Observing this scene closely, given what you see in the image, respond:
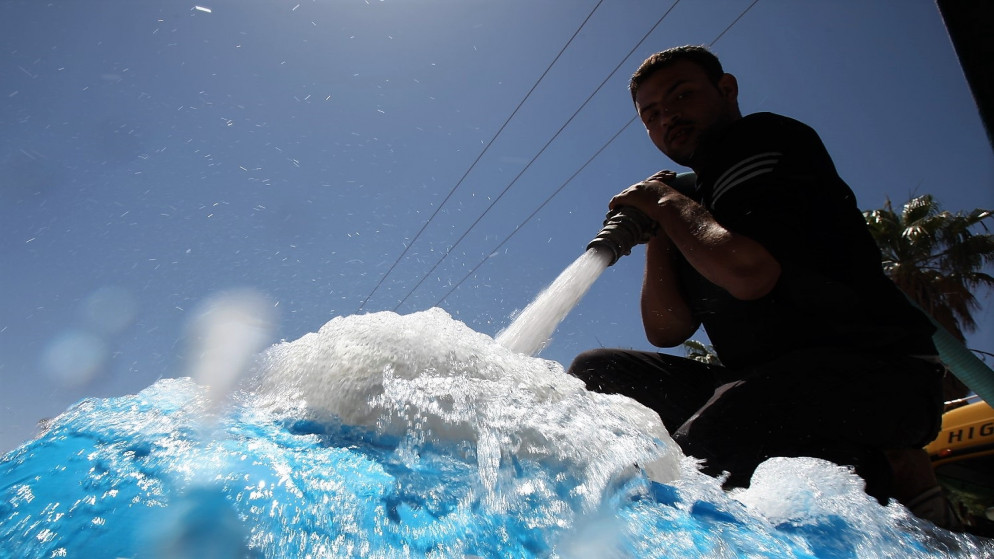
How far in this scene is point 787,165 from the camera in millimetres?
1552

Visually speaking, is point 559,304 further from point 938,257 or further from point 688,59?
point 938,257

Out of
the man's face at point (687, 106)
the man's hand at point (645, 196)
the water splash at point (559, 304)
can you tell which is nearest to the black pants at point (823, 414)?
the water splash at point (559, 304)

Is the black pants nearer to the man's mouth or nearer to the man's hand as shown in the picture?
the man's hand

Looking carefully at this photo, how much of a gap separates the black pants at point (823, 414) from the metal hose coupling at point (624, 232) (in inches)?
25.9

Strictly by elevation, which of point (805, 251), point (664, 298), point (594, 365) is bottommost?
point (594, 365)

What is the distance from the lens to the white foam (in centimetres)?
97

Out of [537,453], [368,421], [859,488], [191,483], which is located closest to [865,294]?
[859,488]

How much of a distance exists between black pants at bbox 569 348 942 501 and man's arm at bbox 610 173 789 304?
0.77ft

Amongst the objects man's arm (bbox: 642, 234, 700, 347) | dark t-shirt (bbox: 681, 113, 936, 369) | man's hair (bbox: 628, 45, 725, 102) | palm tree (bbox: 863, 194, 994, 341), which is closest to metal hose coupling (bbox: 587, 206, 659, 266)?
man's arm (bbox: 642, 234, 700, 347)

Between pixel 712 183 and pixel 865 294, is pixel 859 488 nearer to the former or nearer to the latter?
pixel 865 294

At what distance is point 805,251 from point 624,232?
2.06ft

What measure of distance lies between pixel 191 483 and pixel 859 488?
1.36m

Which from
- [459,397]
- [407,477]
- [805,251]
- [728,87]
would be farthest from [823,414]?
[728,87]

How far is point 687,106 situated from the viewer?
210cm
